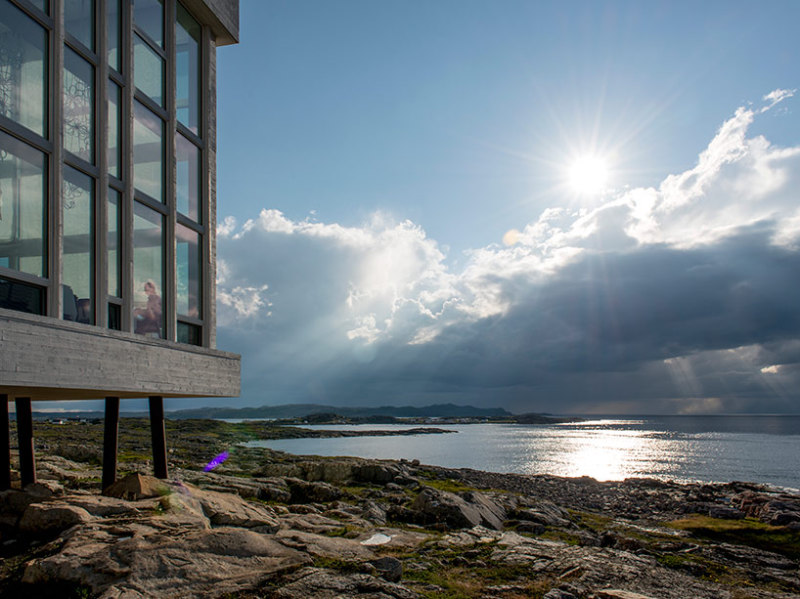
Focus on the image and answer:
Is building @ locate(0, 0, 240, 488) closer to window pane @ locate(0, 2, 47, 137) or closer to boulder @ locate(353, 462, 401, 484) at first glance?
window pane @ locate(0, 2, 47, 137)

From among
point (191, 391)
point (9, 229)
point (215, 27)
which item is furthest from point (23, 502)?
point (215, 27)

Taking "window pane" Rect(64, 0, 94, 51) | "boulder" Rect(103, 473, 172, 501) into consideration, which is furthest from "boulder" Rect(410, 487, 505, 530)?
"window pane" Rect(64, 0, 94, 51)

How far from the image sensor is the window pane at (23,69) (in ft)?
47.5

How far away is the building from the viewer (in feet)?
47.8

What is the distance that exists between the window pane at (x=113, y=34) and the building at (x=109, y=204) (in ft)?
0.20

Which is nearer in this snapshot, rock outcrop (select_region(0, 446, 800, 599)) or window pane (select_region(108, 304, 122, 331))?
rock outcrop (select_region(0, 446, 800, 599))

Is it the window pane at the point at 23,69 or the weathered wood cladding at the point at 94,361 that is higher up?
the window pane at the point at 23,69

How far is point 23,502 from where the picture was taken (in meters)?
17.6

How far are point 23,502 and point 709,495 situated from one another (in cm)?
5330

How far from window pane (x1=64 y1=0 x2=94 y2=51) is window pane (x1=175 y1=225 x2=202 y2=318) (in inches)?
259

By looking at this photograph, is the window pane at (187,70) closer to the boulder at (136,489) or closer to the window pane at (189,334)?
the window pane at (189,334)

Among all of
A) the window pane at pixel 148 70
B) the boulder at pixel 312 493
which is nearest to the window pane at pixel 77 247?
the window pane at pixel 148 70

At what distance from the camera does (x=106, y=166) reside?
17375mm

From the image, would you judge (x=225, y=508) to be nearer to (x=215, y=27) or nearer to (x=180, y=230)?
(x=180, y=230)
